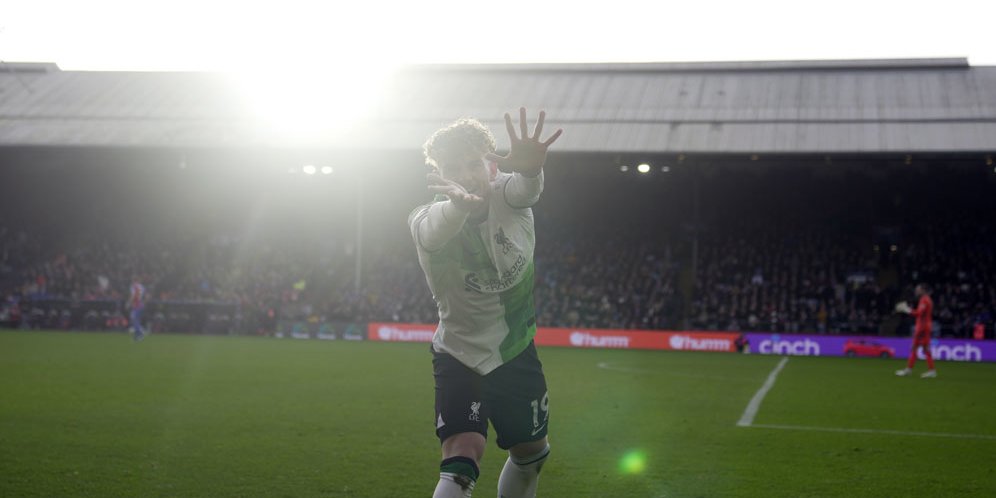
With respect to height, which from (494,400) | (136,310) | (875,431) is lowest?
(875,431)

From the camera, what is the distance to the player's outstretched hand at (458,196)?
15.3 ft

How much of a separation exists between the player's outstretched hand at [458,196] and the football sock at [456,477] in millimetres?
1222

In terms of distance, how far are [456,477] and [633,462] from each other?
15.4 ft

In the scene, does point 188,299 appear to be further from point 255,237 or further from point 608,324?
point 608,324

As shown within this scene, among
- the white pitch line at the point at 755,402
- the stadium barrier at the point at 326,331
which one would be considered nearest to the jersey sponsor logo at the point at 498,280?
the white pitch line at the point at 755,402

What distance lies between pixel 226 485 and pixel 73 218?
42004 mm

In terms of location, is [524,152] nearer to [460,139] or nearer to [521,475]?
[460,139]

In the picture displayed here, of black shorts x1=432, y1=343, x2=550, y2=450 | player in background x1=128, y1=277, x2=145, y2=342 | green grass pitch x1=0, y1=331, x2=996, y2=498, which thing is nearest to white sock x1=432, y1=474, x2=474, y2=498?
black shorts x1=432, y1=343, x2=550, y2=450

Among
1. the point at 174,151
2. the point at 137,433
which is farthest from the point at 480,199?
the point at 174,151

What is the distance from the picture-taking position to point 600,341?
3438 centimetres

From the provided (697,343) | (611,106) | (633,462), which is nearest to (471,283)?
(633,462)

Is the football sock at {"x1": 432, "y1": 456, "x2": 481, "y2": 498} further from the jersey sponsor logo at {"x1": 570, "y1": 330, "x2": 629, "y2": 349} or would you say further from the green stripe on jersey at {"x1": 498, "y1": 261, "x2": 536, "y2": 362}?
the jersey sponsor logo at {"x1": 570, "y1": 330, "x2": 629, "y2": 349}

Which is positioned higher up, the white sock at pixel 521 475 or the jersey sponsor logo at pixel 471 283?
the jersey sponsor logo at pixel 471 283

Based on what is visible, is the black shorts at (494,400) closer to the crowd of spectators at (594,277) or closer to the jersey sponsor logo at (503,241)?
the jersey sponsor logo at (503,241)
